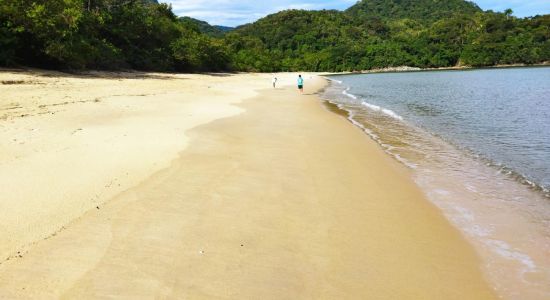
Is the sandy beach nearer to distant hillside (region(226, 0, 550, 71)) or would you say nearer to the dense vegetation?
the dense vegetation

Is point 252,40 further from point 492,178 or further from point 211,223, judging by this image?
point 211,223

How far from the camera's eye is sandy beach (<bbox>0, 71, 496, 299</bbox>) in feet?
12.3

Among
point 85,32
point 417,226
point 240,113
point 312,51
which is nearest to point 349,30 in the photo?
point 312,51

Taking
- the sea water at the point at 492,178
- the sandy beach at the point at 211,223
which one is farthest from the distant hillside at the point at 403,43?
the sandy beach at the point at 211,223

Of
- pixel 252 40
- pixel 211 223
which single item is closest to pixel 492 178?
pixel 211 223

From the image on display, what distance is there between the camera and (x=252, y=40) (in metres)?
111

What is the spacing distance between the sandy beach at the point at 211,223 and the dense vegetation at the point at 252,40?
19.8 meters

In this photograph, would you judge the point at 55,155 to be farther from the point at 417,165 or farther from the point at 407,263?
the point at 417,165

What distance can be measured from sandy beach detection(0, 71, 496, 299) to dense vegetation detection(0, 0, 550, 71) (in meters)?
19.8

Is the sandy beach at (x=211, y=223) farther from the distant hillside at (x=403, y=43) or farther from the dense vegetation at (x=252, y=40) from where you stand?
the distant hillside at (x=403, y=43)

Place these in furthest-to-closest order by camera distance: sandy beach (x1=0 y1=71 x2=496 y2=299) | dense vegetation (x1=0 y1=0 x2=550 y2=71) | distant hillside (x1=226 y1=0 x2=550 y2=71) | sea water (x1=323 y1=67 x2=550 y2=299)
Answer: distant hillside (x1=226 y1=0 x2=550 y2=71)
dense vegetation (x1=0 y1=0 x2=550 y2=71)
sea water (x1=323 y1=67 x2=550 y2=299)
sandy beach (x1=0 y1=71 x2=496 y2=299)

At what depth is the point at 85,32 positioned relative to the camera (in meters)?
32.7

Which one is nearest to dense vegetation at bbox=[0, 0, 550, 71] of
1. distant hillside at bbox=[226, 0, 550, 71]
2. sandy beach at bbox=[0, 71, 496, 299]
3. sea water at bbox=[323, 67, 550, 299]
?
distant hillside at bbox=[226, 0, 550, 71]

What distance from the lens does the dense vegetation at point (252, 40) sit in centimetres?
2652
